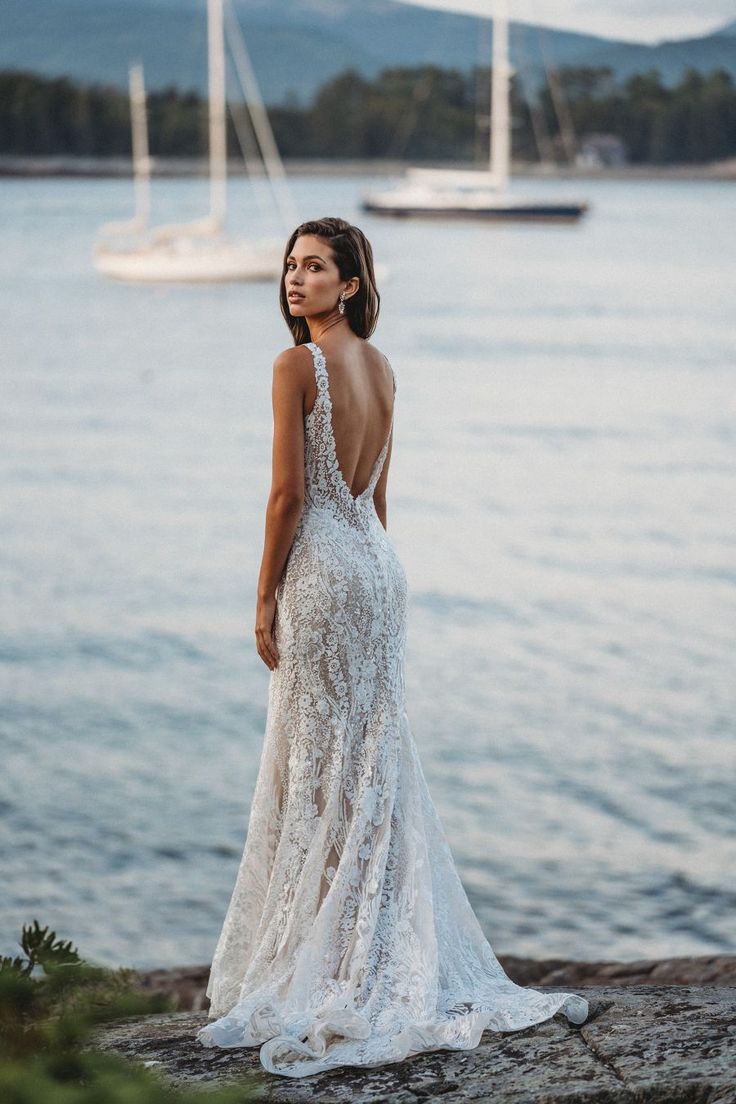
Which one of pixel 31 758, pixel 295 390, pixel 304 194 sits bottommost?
pixel 31 758

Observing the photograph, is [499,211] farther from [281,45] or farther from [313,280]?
[281,45]

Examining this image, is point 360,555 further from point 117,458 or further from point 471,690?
point 117,458

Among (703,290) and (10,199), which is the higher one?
(10,199)

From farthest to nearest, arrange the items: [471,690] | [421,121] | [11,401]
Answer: [421,121] → [11,401] → [471,690]

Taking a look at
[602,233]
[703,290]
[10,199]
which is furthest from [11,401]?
[10,199]

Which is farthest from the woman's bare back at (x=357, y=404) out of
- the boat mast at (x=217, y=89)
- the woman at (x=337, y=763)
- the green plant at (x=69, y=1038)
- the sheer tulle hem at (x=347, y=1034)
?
the boat mast at (x=217, y=89)

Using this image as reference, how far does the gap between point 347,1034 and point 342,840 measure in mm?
451

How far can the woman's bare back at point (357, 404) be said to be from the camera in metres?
3.63

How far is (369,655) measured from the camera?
3734mm

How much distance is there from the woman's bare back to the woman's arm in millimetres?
46

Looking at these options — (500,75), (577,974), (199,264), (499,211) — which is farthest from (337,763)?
(499,211)

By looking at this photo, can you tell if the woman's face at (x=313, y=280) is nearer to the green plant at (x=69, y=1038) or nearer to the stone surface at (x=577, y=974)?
the green plant at (x=69, y=1038)

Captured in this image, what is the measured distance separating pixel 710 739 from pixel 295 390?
720cm

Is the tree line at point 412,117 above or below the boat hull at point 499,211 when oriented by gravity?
above
